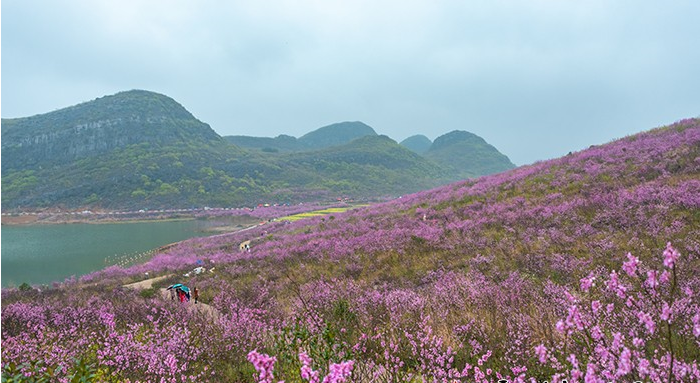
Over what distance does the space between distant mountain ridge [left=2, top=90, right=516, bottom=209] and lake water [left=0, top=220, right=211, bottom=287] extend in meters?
40.4

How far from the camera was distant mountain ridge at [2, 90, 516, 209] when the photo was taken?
97.2 m

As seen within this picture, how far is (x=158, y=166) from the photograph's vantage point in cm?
11675

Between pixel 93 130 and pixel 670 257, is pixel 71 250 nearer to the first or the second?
pixel 670 257

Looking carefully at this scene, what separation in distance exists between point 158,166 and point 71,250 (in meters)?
86.7

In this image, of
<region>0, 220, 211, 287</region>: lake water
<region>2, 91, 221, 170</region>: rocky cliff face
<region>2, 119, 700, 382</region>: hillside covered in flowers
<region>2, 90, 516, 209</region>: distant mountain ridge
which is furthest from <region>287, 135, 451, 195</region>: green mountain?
<region>2, 119, 700, 382</region>: hillside covered in flowers

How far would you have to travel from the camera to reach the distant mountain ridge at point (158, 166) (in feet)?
319

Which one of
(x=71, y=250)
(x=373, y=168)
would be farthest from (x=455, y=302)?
(x=373, y=168)

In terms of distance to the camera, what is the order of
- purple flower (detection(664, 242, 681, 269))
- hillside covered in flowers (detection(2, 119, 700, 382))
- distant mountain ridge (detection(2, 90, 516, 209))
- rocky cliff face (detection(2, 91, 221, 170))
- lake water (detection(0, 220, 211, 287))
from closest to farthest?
purple flower (detection(664, 242, 681, 269)) → hillside covered in flowers (detection(2, 119, 700, 382)) → lake water (detection(0, 220, 211, 287)) → distant mountain ridge (detection(2, 90, 516, 209)) → rocky cliff face (detection(2, 91, 221, 170))

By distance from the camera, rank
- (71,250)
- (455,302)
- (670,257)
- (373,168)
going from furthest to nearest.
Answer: (373,168) < (71,250) < (455,302) < (670,257)

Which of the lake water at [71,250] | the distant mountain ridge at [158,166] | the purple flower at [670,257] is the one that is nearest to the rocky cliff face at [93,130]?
the distant mountain ridge at [158,166]

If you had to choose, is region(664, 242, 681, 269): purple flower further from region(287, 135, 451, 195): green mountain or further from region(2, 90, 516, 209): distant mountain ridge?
region(287, 135, 451, 195): green mountain

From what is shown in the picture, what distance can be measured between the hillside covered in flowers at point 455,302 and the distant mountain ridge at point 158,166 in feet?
264

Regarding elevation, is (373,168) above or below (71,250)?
above

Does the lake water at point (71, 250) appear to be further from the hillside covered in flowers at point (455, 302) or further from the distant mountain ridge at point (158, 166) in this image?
the distant mountain ridge at point (158, 166)
